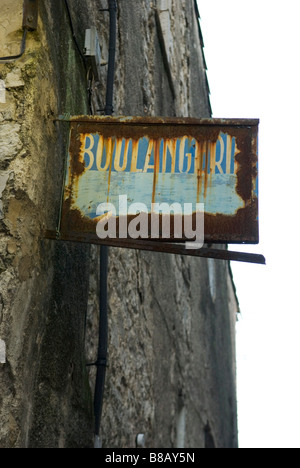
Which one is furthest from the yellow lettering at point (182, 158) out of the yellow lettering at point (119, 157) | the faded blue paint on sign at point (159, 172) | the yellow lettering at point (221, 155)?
the yellow lettering at point (119, 157)

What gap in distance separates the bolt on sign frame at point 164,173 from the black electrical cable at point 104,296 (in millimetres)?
1216

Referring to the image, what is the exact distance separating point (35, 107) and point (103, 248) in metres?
1.50

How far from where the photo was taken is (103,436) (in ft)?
14.6

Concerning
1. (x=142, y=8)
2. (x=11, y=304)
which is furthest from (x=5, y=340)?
(x=142, y=8)

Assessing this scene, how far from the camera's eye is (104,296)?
4438 millimetres

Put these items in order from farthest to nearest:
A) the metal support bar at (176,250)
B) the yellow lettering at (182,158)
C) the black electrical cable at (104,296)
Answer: the black electrical cable at (104,296) < the yellow lettering at (182,158) < the metal support bar at (176,250)

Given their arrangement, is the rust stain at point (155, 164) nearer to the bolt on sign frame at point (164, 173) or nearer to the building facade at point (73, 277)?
the bolt on sign frame at point (164, 173)

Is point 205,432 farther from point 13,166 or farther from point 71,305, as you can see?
point 13,166

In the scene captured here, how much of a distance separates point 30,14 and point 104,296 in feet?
5.95

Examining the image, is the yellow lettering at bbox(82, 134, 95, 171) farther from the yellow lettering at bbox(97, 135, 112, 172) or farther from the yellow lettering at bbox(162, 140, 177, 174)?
the yellow lettering at bbox(162, 140, 177, 174)

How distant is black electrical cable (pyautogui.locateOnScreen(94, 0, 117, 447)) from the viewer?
13.7 ft

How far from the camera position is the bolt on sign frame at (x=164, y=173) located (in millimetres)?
3125

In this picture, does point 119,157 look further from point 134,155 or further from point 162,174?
point 162,174

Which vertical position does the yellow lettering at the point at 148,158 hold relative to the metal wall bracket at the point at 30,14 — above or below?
below
